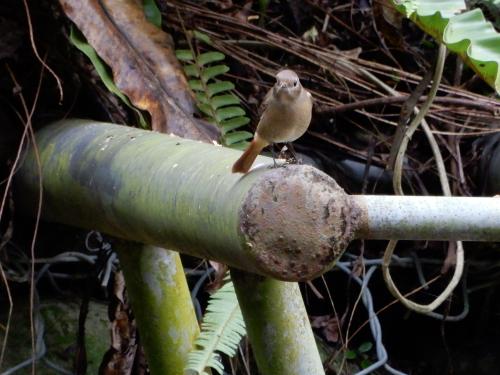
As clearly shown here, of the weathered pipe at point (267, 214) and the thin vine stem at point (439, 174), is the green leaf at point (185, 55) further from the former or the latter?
the weathered pipe at point (267, 214)

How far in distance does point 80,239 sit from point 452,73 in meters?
1.18

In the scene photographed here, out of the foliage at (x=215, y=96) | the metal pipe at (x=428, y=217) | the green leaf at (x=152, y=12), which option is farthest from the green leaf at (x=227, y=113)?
the metal pipe at (x=428, y=217)

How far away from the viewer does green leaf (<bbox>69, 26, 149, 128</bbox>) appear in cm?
167

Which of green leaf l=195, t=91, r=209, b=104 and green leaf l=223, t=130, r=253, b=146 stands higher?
green leaf l=195, t=91, r=209, b=104

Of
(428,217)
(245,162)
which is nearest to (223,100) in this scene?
(245,162)

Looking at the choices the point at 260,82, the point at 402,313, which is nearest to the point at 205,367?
the point at 260,82

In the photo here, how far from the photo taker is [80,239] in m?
2.12

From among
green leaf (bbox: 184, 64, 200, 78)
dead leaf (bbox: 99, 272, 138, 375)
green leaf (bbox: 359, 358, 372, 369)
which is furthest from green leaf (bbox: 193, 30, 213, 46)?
green leaf (bbox: 359, 358, 372, 369)

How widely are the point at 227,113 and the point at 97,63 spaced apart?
42 cm

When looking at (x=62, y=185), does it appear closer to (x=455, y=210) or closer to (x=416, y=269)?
(x=455, y=210)

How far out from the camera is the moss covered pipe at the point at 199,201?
106 centimetres

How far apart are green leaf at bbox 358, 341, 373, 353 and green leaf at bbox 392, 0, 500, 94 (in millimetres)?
975

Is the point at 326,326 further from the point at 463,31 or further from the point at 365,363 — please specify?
the point at 463,31

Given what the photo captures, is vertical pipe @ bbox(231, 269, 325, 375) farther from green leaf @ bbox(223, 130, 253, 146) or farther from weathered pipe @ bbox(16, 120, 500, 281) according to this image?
green leaf @ bbox(223, 130, 253, 146)
